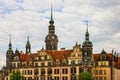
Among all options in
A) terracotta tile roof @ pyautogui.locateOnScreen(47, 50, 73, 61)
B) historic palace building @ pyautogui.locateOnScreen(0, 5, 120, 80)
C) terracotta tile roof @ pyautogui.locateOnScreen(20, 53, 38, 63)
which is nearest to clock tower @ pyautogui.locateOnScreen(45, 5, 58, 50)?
historic palace building @ pyautogui.locateOnScreen(0, 5, 120, 80)

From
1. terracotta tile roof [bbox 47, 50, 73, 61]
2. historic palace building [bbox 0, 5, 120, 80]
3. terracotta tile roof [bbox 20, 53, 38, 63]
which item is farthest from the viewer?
terracotta tile roof [bbox 20, 53, 38, 63]

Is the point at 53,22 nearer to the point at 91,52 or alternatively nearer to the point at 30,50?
the point at 30,50

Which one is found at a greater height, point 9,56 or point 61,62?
point 9,56

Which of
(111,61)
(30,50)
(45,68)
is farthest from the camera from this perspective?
(30,50)

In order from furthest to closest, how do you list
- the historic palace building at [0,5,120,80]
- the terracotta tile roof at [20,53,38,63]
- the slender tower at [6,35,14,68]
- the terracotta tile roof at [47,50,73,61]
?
1. the slender tower at [6,35,14,68]
2. the terracotta tile roof at [20,53,38,63]
3. the terracotta tile roof at [47,50,73,61]
4. the historic palace building at [0,5,120,80]

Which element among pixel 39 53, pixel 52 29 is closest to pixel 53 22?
pixel 52 29

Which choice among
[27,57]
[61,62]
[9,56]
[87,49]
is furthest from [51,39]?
[87,49]

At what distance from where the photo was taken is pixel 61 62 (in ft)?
338

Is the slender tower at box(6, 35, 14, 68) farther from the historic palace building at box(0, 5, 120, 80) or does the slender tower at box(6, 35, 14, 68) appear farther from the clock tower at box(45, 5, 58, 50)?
the clock tower at box(45, 5, 58, 50)

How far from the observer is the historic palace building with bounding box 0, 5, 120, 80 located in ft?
323

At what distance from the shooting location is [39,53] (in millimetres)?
106562

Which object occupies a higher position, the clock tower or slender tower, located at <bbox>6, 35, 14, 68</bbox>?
the clock tower

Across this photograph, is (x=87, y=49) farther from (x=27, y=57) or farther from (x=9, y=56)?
(x=9, y=56)

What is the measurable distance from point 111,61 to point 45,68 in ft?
60.7
